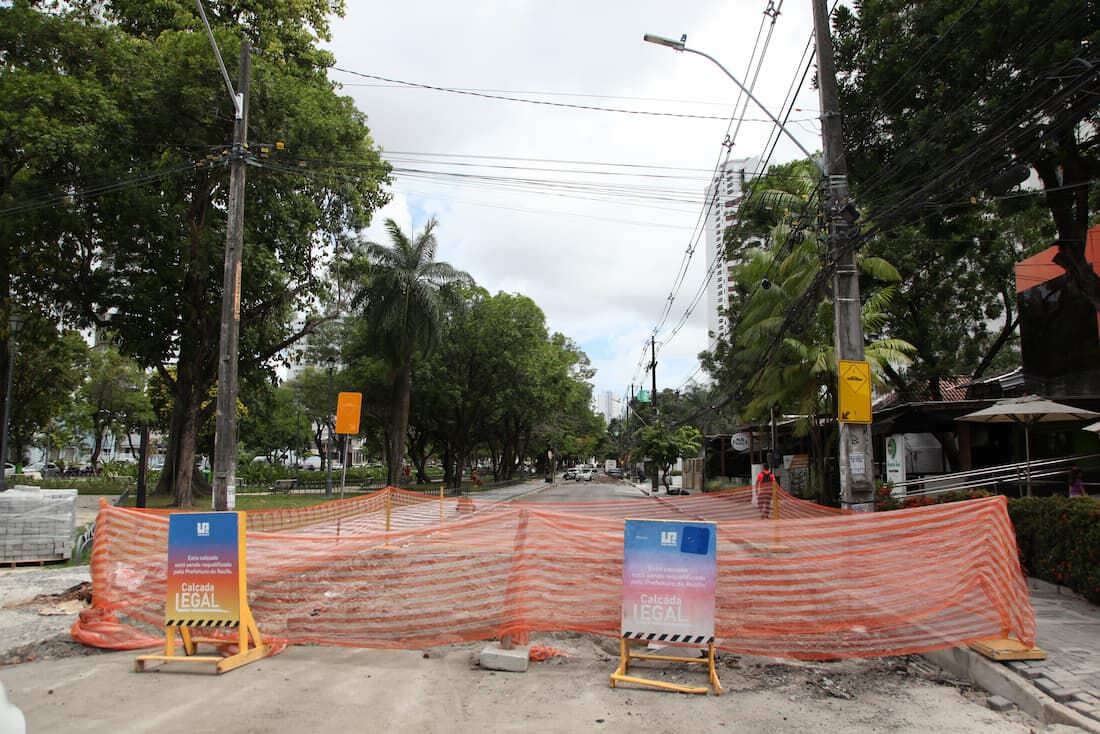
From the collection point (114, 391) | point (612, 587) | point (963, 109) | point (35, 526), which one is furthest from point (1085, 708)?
point (114, 391)

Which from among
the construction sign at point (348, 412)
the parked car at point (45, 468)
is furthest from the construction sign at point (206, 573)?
the parked car at point (45, 468)

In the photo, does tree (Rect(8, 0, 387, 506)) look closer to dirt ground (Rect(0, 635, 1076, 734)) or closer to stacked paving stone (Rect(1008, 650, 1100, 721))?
dirt ground (Rect(0, 635, 1076, 734))

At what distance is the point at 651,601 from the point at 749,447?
26.1 metres

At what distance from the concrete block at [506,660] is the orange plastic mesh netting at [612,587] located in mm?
208

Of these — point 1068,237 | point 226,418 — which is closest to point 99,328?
point 226,418

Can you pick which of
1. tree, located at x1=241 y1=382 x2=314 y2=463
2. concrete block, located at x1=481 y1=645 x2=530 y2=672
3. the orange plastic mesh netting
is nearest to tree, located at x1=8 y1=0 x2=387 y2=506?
the orange plastic mesh netting

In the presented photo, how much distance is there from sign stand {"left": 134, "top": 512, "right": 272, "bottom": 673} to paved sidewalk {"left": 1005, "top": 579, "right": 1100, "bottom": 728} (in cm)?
638

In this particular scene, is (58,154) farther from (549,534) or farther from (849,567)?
(849,567)

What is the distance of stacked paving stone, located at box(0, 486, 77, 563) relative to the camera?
1189cm

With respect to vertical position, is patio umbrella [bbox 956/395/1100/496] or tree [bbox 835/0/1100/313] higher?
tree [bbox 835/0/1100/313]

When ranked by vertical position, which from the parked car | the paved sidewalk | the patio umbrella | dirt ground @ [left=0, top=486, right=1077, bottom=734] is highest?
the patio umbrella

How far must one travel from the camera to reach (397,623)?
6.93 metres

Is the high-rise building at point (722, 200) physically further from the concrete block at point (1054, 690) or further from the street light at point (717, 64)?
the concrete block at point (1054, 690)

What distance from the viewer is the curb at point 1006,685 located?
4.84m
